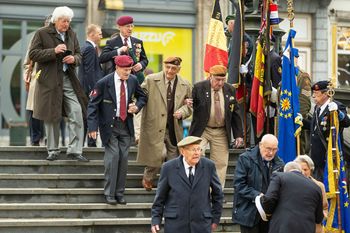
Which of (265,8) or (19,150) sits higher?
(265,8)

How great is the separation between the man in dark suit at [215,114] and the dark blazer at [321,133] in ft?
3.68

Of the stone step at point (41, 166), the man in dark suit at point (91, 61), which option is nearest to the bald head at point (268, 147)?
the stone step at point (41, 166)

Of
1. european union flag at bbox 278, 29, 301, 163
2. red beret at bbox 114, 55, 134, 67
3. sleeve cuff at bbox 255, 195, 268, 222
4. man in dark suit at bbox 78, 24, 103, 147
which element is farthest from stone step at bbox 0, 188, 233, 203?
sleeve cuff at bbox 255, 195, 268, 222

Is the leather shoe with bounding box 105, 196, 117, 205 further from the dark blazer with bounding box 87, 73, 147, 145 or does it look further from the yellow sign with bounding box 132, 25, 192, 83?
the yellow sign with bounding box 132, 25, 192, 83

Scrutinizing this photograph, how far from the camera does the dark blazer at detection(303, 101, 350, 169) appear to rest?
14.1m

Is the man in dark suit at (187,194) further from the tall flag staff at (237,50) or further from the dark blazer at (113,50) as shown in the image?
the dark blazer at (113,50)

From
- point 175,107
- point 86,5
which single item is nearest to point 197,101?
point 175,107

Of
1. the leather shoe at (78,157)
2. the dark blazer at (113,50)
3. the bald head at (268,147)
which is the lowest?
the leather shoe at (78,157)

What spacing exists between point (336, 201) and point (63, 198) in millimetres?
3580

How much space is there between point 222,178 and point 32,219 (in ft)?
8.43

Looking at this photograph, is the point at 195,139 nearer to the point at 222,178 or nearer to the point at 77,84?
the point at 222,178

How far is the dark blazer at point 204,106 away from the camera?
1421cm

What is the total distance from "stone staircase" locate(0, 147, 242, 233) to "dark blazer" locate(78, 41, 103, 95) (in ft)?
4.60

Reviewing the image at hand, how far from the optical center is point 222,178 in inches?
555
